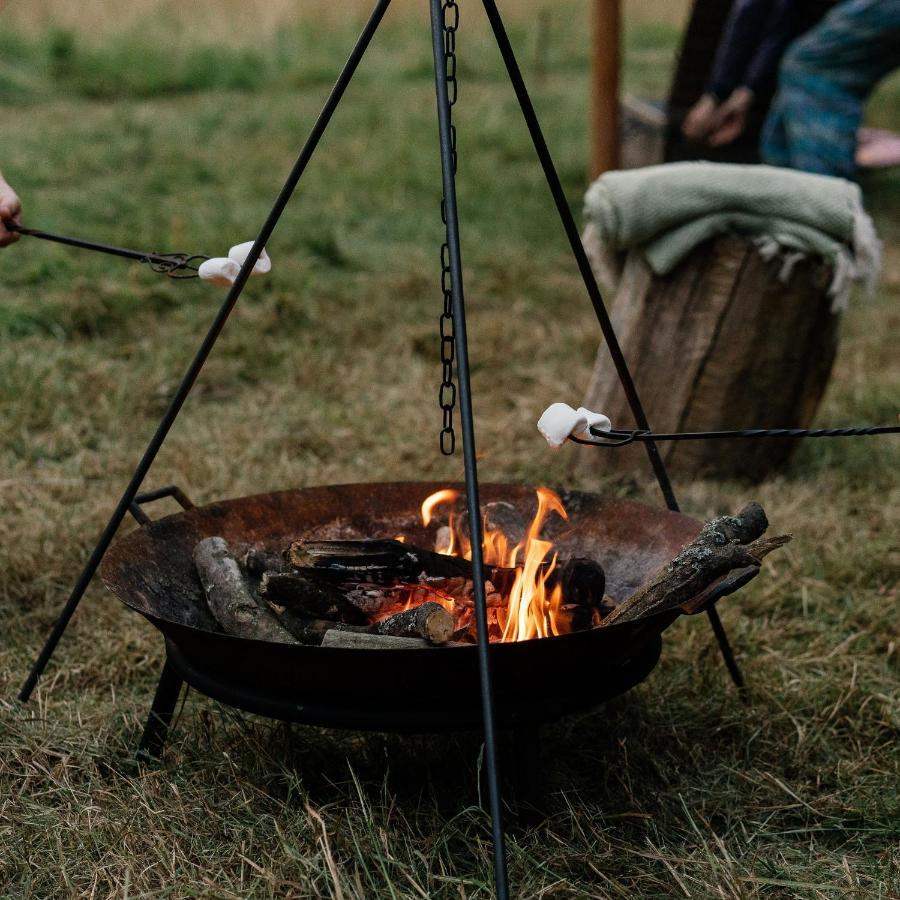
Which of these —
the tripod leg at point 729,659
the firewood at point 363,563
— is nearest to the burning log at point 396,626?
the firewood at point 363,563

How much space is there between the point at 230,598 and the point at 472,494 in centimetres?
67

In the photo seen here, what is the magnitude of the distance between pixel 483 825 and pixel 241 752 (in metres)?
0.60

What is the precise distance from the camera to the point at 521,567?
2482 mm

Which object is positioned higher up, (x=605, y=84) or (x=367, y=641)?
(x=605, y=84)

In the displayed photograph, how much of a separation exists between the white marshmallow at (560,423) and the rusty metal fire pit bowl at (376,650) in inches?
13.4

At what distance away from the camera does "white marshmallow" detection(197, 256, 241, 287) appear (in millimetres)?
2396

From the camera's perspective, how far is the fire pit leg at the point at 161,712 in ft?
8.23

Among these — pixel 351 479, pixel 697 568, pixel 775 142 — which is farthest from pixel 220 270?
pixel 775 142

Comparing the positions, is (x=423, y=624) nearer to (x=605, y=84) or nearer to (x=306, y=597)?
(x=306, y=597)

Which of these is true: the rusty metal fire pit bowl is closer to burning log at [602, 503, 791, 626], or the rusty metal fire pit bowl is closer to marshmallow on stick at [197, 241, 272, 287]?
burning log at [602, 503, 791, 626]

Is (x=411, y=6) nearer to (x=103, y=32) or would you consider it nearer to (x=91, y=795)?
(x=103, y=32)

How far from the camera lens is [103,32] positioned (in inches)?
425

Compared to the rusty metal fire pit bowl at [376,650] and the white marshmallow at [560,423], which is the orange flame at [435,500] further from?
the white marshmallow at [560,423]

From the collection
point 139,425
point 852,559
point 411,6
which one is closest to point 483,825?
point 852,559
